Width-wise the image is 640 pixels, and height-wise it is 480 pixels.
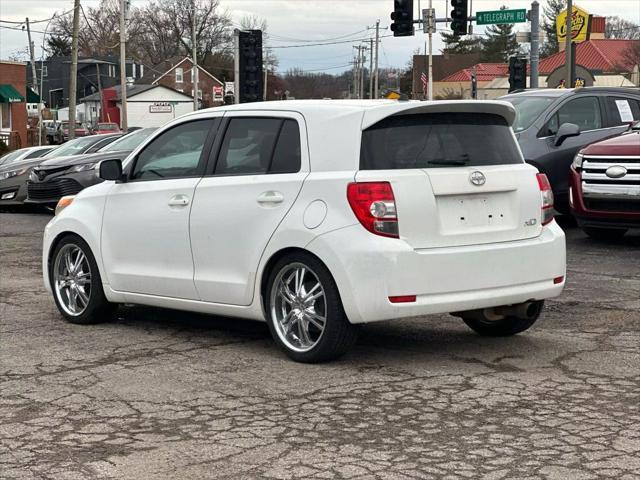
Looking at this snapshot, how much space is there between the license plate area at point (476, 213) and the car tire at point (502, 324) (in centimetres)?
82

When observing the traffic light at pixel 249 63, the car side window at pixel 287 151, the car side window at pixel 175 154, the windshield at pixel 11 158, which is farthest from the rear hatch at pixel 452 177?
the windshield at pixel 11 158

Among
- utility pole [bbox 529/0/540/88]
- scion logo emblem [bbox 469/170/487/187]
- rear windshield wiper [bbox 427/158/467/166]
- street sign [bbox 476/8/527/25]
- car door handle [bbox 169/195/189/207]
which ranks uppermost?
street sign [bbox 476/8/527/25]

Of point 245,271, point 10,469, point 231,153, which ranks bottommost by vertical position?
point 10,469

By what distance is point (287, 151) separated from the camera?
23.0ft

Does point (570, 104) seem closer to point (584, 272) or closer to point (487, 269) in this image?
point (584, 272)

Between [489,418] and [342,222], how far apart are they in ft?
5.11

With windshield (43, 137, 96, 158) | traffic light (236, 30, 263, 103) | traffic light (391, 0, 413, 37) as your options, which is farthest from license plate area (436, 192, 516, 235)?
traffic light (391, 0, 413, 37)

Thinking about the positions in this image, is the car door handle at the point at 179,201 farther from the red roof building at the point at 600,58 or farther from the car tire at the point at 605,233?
the red roof building at the point at 600,58

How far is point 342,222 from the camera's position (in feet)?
21.2

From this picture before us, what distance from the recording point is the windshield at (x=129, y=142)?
20.5 m

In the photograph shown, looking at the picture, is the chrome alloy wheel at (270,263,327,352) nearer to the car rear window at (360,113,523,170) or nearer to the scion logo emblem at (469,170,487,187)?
the car rear window at (360,113,523,170)

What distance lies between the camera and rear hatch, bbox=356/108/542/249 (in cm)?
651

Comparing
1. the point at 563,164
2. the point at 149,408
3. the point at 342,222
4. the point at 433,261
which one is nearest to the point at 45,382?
the point at 149,408

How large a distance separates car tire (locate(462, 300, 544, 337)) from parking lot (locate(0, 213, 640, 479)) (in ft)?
0.27
